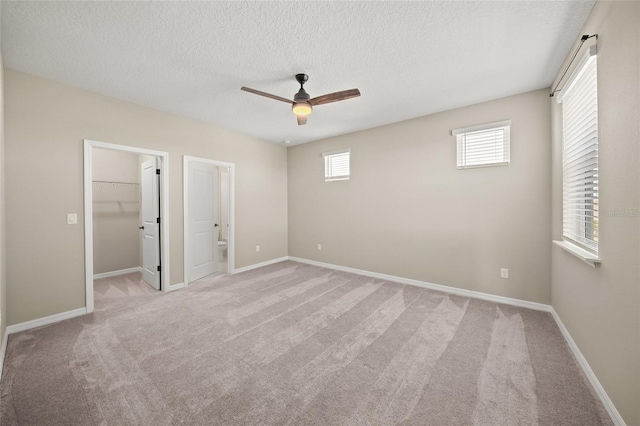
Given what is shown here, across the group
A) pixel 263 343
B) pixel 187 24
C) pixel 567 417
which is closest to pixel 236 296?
pixel 263 343

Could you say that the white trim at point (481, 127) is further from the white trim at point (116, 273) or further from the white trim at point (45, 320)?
the white trim at point (116, 273)

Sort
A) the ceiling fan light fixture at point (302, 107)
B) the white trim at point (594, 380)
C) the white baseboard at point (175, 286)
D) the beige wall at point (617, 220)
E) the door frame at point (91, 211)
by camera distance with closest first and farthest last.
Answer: the beige wall at point (617, 220) → the white trim at point (594, 380) → the ceiling fan light fixture at point (302, 107) → the door frame at point (91, 211) → the white baseboard at point (175, 286)

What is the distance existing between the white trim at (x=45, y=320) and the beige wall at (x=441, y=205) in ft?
11.9

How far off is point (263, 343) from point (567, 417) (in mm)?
2174

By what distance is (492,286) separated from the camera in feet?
10.7

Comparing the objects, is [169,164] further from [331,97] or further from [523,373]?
[523,373]

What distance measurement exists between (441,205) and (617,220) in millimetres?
2176

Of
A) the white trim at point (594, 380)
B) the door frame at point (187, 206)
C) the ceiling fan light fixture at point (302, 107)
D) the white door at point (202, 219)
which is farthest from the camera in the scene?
the white door at point (202, 219)

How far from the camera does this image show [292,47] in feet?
7.04

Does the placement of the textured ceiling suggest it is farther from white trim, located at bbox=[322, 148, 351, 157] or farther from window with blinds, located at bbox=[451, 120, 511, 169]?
white trim, located at bbox=[322, 148, 351, 157]

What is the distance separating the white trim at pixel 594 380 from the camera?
56.6 inches

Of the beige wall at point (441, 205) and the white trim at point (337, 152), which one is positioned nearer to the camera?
the beige wall at point (441, 205)

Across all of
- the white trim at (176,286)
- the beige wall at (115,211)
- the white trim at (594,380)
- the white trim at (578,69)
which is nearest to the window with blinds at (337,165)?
the white trim at (578,69)

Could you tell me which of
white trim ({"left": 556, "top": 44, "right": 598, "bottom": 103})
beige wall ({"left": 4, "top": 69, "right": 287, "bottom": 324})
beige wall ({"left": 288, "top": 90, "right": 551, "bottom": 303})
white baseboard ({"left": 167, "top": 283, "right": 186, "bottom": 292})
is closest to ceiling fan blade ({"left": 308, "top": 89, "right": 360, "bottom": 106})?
white trim ({"left": 556, "top": 44, "right": 598, "bottom": 103})
